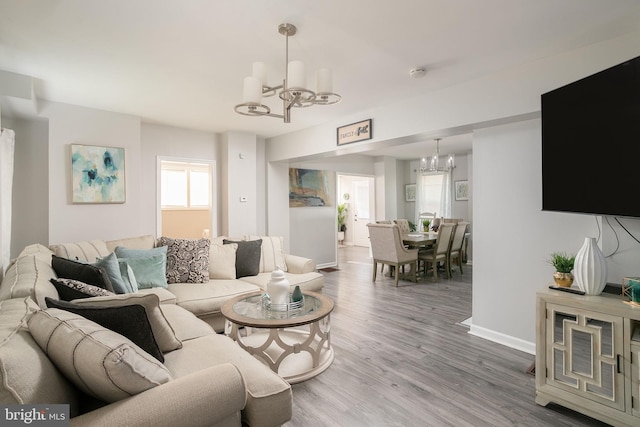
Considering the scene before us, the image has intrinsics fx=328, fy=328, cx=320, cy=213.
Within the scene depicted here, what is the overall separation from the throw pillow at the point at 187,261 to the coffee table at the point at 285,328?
827mm

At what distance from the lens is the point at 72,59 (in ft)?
8.66

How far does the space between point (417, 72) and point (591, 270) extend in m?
1.92

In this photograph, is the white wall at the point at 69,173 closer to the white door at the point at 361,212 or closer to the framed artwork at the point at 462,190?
the framed artwork at the point at 462,190

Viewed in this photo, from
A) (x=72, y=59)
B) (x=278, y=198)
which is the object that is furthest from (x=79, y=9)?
(x=278, y=198)

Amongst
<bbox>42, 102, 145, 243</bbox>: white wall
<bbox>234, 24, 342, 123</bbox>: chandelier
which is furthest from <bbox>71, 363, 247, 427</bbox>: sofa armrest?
<bbox>42, 102, 145, 243</bbox>: white wall

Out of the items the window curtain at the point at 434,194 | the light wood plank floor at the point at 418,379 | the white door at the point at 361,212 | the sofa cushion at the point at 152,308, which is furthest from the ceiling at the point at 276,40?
the white door at the point at 361,212

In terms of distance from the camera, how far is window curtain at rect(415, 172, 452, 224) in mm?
7562

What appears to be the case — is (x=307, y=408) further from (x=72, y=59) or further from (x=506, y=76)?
(x=72, y=59)

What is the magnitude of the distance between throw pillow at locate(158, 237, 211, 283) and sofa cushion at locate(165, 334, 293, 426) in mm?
1497

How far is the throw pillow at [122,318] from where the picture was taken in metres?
1.42

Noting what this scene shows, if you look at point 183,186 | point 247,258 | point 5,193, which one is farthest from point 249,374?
point 183,186

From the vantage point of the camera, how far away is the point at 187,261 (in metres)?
3.41

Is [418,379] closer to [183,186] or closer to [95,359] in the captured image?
[95,359]

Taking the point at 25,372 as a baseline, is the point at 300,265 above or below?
below
